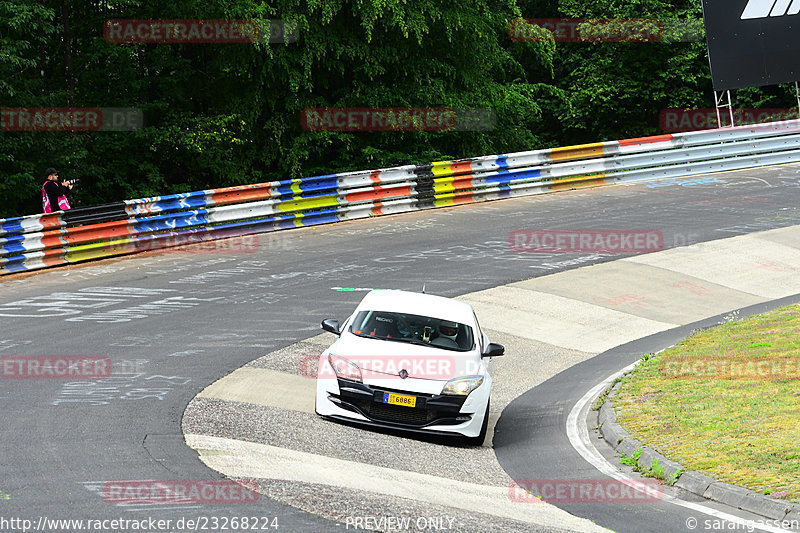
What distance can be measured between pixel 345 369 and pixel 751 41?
2256cm

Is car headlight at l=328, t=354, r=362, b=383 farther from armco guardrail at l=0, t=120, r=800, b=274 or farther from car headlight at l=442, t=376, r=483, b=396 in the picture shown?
armco guardrail at l=0, t=120, r=800, b=274

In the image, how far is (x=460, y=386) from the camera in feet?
37.0

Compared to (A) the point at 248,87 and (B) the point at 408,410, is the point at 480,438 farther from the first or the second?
(A) the point at 248,87

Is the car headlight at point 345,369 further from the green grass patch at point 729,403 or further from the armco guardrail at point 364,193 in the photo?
the armco guardrail at point 364,193

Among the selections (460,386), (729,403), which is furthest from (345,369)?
(729,403)

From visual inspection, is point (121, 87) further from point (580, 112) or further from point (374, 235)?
point (580, 112)

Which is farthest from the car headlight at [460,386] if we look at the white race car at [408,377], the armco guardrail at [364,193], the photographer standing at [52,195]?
the photographer standing at [52,195]

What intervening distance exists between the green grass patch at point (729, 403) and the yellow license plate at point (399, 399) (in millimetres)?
2610

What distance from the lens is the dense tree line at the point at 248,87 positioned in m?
24.5

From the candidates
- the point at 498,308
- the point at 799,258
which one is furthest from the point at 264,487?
the point at 799,258

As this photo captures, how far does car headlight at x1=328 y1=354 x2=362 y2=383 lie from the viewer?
11.2 meters

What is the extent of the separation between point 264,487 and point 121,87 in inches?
772

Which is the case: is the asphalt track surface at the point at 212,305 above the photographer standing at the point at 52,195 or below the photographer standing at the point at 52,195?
below

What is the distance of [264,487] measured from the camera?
8562 mm
